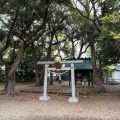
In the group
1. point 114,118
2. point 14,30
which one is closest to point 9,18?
point 14,30

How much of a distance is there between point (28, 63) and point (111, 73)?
16396 millimetres

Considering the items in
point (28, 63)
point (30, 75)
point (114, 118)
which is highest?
point (28, 63)

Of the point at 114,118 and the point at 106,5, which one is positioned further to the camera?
the point at 106,5

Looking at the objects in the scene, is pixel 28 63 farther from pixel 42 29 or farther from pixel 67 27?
pixel 42 29

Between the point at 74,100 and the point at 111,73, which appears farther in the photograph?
the point at 111,73

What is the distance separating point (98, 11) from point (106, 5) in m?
0.87

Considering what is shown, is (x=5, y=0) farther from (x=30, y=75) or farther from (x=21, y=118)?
(x=30, y=75)

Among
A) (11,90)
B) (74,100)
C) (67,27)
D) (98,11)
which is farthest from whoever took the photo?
(67,27)

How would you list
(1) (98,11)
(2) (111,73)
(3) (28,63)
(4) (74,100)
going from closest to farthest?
(4) (74,100) < (1) (98,11) < (3) (28,63) < (2) (111,73)

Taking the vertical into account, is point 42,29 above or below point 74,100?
above

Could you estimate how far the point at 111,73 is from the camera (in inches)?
1313

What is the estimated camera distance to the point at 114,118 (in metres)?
6.15

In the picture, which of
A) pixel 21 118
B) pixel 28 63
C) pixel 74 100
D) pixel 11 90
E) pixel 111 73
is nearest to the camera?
pixel 21 118

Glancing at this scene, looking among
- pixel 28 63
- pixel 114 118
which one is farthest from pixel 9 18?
pixel 28 63
